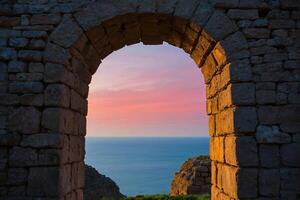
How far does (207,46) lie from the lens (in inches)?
A: 226

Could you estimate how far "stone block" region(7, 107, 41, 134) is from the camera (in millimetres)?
5086

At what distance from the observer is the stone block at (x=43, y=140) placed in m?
5.03

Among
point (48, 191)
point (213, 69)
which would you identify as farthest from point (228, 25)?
point (48, 191)

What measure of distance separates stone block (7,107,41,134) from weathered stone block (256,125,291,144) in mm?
3190

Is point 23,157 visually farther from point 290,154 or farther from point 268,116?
point 290,154

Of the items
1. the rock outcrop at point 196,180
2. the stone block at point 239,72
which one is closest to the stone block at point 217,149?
the stone block at point 239,72

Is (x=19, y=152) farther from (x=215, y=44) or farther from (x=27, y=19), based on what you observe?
(x=215, y=44)

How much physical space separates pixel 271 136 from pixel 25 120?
3.55 m

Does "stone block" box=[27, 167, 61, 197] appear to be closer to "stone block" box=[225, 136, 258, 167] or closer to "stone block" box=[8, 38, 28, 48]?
"stone block" box=[8, 38, 28, 48]

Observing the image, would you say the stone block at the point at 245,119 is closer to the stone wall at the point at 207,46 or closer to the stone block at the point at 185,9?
the stone wall at the point at 207,46

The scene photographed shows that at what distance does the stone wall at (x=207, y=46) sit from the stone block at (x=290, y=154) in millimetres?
13

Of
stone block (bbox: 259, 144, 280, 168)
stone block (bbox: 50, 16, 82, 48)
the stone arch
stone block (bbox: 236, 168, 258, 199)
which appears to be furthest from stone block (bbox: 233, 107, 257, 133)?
stone block (bbox: 50, 16, 82, 48)

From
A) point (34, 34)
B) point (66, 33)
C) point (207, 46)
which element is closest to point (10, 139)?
Result: point (34, 34)

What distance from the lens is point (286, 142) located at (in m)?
5.03
